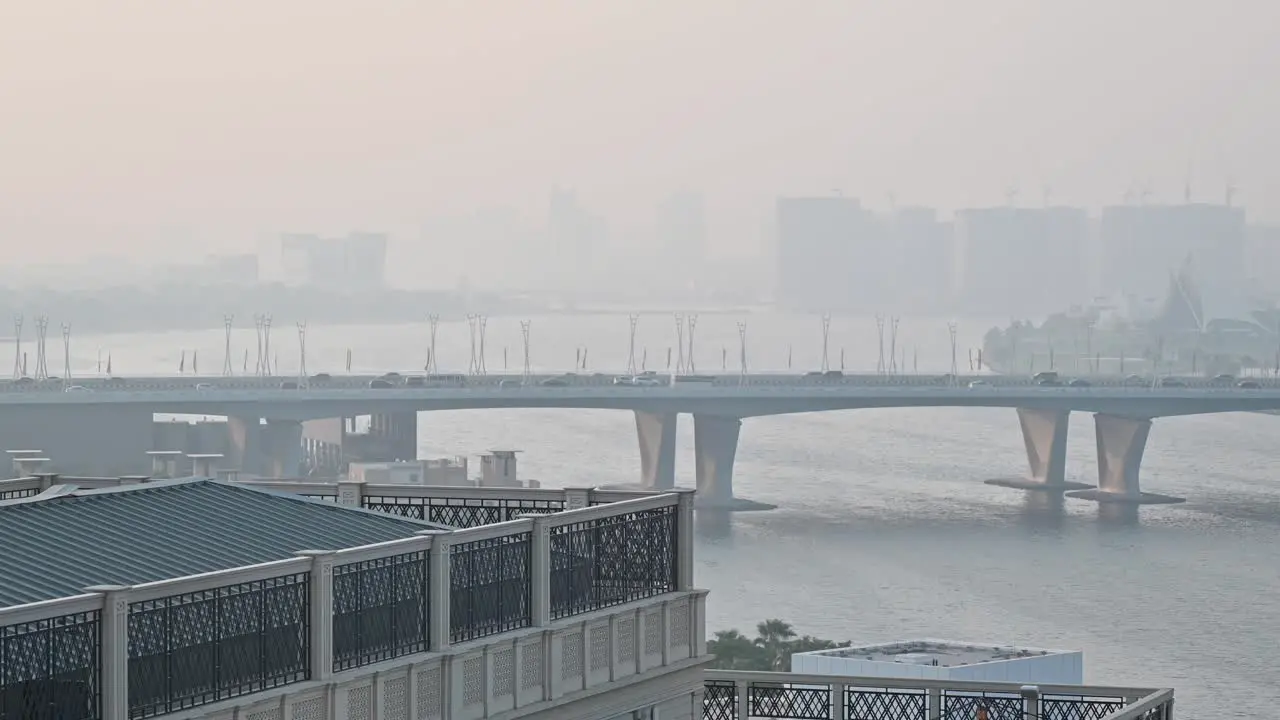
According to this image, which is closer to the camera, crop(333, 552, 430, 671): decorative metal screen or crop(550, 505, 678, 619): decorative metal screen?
crop(333, 552, 430, 671): decorative metal screen

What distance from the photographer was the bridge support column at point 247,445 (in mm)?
96037

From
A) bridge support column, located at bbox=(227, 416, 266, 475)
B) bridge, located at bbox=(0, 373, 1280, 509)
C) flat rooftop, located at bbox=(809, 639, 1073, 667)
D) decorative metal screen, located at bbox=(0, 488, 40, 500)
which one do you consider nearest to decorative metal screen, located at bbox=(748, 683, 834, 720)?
decorative metal screen, located at bbox=(0, 488, 40, 500)

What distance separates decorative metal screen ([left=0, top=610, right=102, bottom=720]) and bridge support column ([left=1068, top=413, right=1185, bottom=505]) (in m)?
86.0

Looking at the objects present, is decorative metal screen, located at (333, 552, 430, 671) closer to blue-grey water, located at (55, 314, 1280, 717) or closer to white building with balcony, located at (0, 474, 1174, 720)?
white building with balcony, located at (0, 474, 1174, 720)

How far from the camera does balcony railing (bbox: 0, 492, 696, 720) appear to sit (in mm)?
11312

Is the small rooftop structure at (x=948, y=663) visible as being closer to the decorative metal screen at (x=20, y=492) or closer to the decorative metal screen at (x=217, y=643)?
the decorative metal screen at (x=20, y=492)

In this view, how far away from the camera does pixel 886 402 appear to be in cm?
10206

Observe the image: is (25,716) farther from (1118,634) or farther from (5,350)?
(5,350)

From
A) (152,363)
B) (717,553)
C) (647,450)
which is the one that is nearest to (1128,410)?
(647,450)

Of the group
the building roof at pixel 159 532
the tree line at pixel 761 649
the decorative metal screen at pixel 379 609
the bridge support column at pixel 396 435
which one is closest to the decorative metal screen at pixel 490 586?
the decorative metal screen at pixel 379 609

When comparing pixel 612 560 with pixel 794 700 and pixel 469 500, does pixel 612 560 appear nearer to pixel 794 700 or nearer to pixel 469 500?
pixel 469 500

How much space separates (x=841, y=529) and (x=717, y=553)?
794 centimetres

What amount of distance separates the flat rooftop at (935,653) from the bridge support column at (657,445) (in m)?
66.3

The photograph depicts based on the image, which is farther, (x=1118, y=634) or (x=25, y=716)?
(x=1118, y=634)
